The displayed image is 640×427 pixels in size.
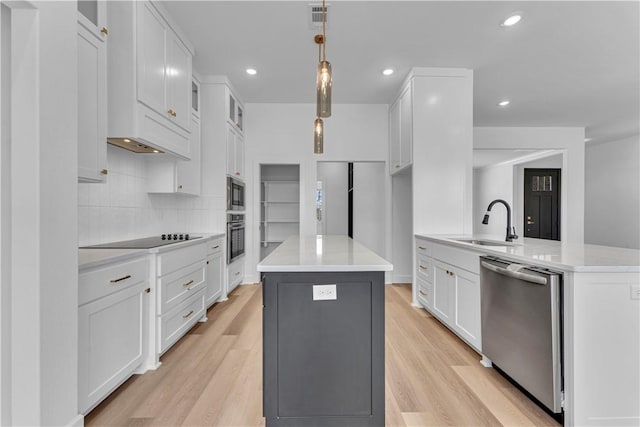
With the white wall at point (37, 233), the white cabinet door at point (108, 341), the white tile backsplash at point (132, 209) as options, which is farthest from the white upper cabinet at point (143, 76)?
the white cabinet door at point (108, 341)

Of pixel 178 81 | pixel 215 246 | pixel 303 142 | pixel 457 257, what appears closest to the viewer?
pixel 457 257

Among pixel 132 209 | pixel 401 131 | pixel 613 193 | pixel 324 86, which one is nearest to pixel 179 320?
pixel 132 209

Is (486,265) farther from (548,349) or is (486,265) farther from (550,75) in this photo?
(550,75)

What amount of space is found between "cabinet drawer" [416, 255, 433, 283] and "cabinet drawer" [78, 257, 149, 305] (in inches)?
101

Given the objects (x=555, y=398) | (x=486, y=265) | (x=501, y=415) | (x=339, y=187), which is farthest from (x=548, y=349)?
(x=339, y=187)

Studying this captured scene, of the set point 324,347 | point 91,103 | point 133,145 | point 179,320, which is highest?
point 91,103

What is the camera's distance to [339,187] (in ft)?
20.1

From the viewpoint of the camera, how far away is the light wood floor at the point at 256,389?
1652 mm

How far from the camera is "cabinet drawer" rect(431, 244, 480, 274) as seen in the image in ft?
7.61

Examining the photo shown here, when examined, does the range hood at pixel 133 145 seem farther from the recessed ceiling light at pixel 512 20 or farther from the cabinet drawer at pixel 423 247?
the recessed ceiling light at pixel 512 20

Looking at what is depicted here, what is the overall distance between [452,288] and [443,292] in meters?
0.21

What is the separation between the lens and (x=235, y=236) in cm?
417

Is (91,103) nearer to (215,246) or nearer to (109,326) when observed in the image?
(109,326)

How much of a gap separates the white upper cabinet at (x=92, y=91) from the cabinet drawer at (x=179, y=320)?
1.12 m
